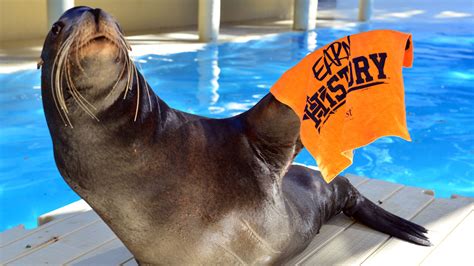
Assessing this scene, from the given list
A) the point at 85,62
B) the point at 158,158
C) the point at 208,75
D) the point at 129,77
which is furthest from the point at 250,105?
the point at 85,62

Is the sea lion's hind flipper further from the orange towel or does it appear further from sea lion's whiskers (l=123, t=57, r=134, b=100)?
sea lion's whiskers (l=123, t=57, r=134, b=100)

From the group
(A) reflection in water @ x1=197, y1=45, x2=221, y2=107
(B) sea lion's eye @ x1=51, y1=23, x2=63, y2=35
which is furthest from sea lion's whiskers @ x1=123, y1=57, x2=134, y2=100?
(A) reflection in water @ x1=197, y1=45, x2=221, y2=107

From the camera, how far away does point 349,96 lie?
1911 millimetres

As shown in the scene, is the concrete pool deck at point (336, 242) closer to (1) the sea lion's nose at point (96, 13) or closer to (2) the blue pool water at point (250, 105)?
(1) the sea lion's nose at point (96, 13)

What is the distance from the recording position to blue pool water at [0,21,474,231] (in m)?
5.44

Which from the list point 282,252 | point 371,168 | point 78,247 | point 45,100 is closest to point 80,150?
point 45,100

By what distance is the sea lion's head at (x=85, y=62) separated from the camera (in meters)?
1.64

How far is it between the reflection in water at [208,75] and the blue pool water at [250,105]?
15 millimetres

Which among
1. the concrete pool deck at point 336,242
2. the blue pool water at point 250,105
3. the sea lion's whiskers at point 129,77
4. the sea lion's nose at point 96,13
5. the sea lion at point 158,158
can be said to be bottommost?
the blue pool water at point 250,105

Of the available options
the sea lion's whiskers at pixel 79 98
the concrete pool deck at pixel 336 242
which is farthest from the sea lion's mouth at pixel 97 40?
the concrete pool deck at pixel 336 242

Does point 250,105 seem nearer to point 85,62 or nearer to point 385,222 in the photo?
point 385,222

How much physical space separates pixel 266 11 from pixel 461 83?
792cm

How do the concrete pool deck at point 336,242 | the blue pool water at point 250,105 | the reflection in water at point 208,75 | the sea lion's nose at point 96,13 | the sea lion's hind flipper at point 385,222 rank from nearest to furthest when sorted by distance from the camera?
1. the sea lion's nose at point 96,13
2. the concrete pool deck at point 336,242
3. the sea lion's hind flipper at point 385,222
4. the blue pool water at point 250,105
5. the reflection in water at point 208,75

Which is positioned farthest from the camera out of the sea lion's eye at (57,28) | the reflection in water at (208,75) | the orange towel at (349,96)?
the reflection in water at (208,75)
